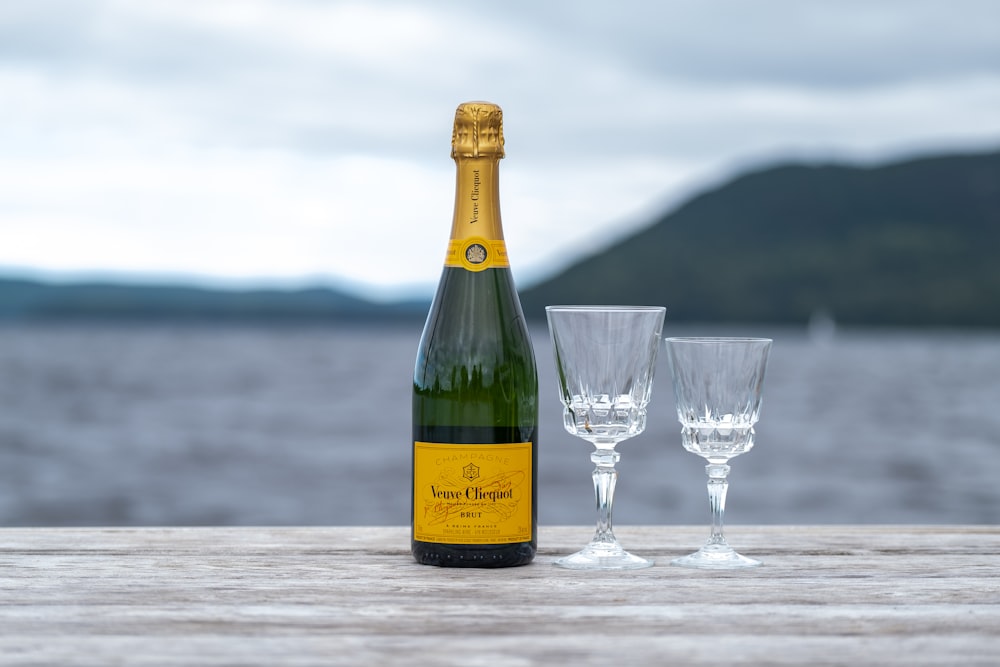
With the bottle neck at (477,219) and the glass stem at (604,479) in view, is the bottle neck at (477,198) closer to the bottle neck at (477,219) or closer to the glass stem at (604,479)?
the bottle neck at (477,219)

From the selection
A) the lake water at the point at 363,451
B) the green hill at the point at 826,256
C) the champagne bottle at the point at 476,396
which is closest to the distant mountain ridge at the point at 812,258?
the green hill at the point at 826,256

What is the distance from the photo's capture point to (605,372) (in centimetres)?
214

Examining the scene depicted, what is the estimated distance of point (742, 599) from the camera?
1.87 meters

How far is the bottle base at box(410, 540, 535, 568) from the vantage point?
7.07ft

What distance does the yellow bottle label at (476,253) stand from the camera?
2311 mm

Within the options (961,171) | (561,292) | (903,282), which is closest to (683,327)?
(561,292)

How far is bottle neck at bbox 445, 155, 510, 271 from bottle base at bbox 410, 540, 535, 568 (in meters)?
0.52

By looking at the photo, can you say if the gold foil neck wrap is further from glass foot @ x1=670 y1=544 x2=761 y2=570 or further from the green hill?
the green hill

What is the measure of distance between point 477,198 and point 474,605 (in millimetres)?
778

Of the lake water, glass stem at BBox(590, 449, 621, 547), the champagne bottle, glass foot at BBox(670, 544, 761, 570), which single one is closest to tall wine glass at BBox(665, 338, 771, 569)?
glass foot at BBox(670, 544, 761, 570)

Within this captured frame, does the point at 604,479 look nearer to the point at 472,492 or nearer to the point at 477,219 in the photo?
the point at 472,492

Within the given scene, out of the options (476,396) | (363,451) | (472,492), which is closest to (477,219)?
(476,396)

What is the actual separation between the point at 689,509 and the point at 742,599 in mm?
17689

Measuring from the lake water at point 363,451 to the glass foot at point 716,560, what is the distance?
9.77m
